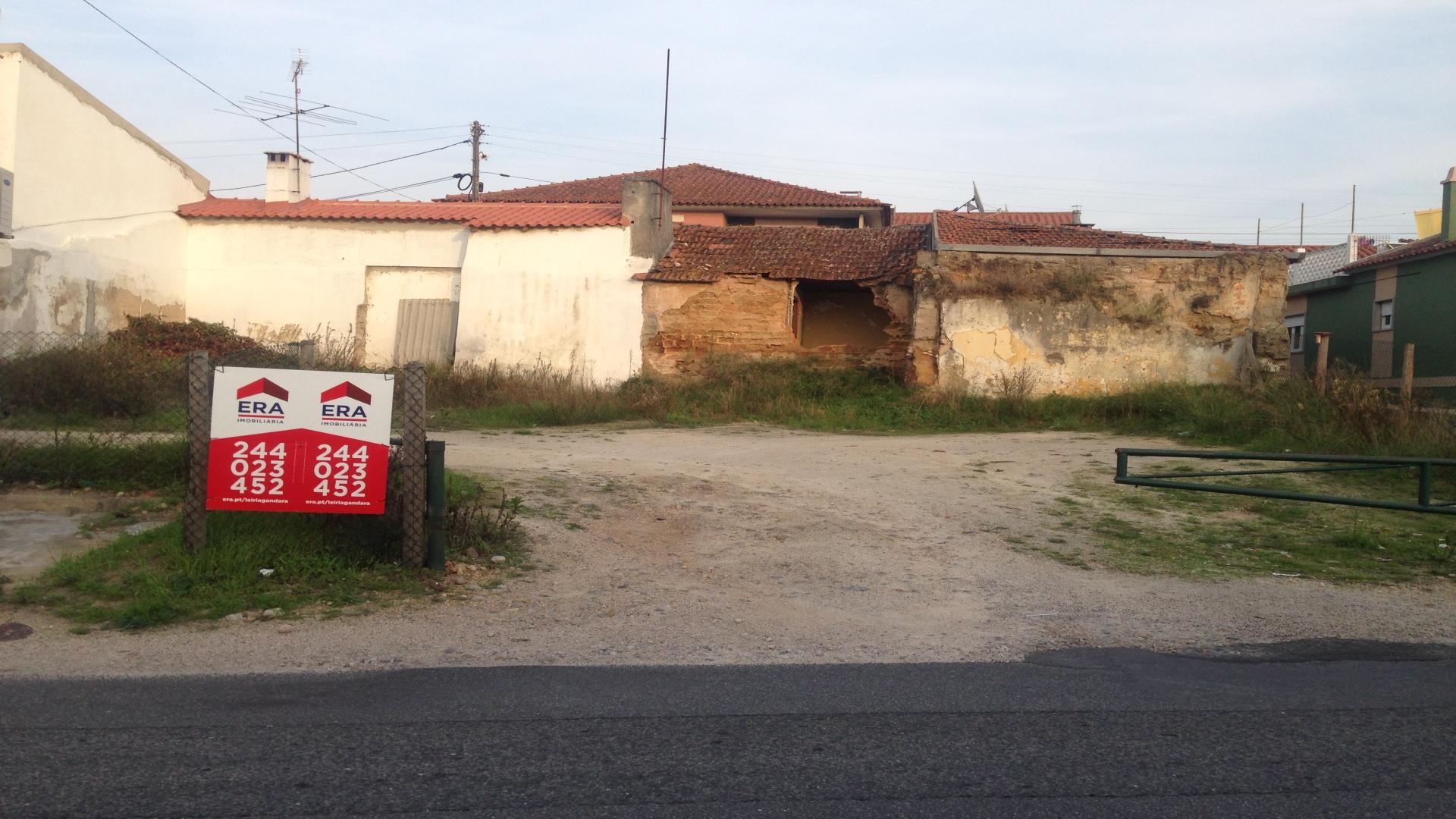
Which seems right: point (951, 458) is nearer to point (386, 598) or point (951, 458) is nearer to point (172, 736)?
point (386, 598)

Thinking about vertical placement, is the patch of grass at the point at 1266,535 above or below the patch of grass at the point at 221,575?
above

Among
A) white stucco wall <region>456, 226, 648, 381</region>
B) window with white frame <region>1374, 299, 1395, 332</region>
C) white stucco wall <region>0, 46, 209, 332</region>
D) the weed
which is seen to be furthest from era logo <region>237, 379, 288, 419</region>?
window with white frame <region>1374, 299, 1395, 332</region>

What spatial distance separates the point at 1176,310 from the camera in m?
19.6

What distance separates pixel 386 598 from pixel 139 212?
16950 millimetres

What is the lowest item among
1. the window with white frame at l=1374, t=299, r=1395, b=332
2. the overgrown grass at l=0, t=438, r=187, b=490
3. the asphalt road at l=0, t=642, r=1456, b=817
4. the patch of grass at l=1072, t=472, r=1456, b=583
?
the asphalt road at l=0, t=642, r=1456, b=817

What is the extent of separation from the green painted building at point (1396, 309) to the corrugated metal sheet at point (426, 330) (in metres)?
18.0

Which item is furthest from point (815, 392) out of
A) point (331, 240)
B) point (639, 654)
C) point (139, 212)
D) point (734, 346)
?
point (639, 654)

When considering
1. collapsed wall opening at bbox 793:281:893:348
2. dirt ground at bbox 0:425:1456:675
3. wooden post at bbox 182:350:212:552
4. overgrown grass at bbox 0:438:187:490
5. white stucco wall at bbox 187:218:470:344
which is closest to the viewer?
dirt ground at bbox 0:425:1456:675

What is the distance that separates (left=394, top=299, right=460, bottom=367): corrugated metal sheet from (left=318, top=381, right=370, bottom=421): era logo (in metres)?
14.8

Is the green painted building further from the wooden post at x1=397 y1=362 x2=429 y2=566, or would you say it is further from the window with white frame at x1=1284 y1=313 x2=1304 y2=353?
the wooden post at x1=397 y1=362 x2=429 y2=566

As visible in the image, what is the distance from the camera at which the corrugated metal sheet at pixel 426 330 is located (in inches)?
858

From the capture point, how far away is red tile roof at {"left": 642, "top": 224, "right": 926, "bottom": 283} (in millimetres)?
21234

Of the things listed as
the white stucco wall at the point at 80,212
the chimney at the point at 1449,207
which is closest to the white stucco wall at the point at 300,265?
the white stucco wall at the point at 80,212

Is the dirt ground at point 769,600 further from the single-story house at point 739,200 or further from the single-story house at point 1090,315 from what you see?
the single-story house at point 739,200
